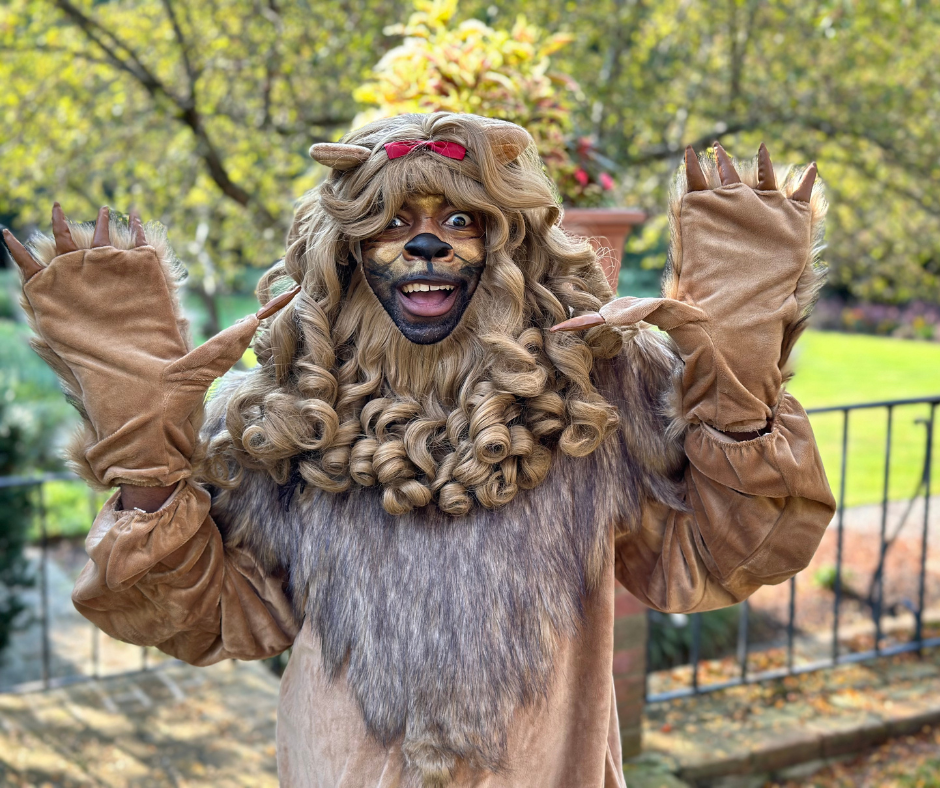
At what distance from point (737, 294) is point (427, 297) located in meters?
0.53

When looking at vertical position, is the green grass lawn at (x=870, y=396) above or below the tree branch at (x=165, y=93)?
below

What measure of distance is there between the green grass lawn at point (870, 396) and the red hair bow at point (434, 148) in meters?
6.55

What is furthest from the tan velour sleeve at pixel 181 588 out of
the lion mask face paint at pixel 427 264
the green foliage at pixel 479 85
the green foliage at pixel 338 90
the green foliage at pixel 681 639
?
the green foliage at pixel 681 639

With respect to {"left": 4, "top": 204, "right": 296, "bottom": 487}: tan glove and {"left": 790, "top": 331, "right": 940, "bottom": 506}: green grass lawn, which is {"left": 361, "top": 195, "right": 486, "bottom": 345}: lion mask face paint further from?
{"left": 790, "top": 331, "right": 940, "bottom": 506}: green grass lawn

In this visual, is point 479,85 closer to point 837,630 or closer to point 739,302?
point 739,302

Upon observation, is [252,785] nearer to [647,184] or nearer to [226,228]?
[226,228]

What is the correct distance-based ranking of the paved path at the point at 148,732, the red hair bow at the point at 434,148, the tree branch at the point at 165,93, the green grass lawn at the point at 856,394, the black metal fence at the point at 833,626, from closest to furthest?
the red hair bow at the point at 434,148 → the paved path at the point at 148,732 → the black metal fence at the point at 833,626 → the tree branch at the point at 165,93 → the green grass lawn at the point at 856,394

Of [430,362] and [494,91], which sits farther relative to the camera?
[494,91]

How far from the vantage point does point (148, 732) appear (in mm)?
3576

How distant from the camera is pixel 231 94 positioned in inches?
217

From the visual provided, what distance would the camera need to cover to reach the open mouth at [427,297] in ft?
5.16

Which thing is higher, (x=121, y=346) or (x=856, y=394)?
(x=121, y=346)

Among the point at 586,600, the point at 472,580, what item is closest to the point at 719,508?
the point at 586,600

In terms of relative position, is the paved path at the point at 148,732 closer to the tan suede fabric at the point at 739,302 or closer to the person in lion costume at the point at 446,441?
the person in lion costume at the point at 446,441
